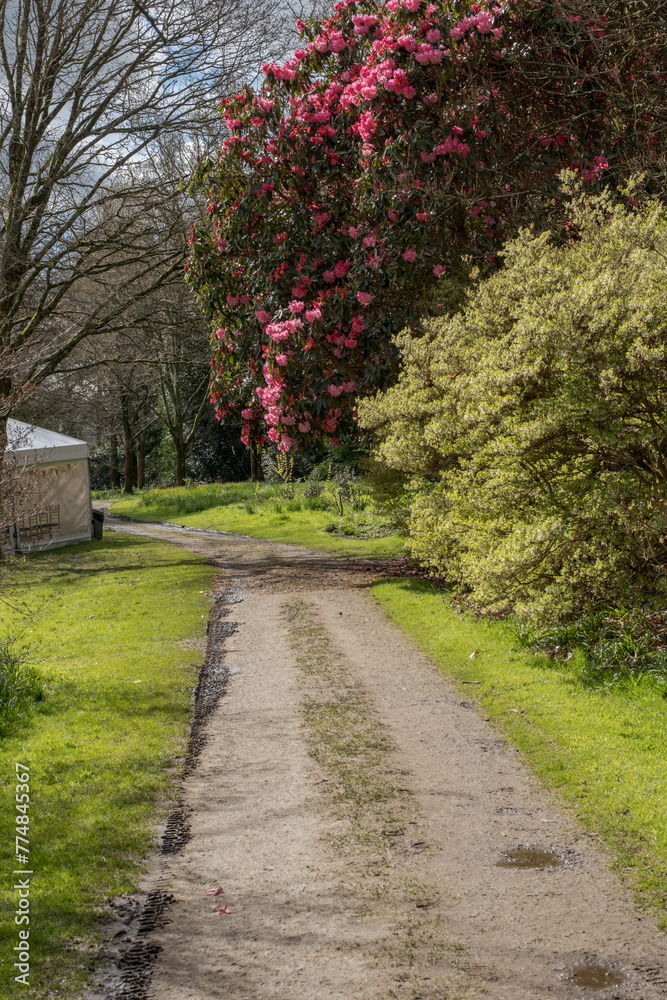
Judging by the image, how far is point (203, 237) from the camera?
16.5m

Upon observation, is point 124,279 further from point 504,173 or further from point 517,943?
point 517,943

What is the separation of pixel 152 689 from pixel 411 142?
862cm

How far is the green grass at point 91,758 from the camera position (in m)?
4.66

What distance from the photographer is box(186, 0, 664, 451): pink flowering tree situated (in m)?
12.1

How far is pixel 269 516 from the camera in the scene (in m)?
26.0

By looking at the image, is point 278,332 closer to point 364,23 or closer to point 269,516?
point 364,23

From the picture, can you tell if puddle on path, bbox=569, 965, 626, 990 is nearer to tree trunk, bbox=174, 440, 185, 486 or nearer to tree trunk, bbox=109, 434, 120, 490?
tree trunk, bbox=174, 440, 185, 486

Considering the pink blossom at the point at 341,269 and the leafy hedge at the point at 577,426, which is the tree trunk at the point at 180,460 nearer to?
the pink blossom at the point at 341,269

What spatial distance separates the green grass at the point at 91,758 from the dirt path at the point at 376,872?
1.06 ft

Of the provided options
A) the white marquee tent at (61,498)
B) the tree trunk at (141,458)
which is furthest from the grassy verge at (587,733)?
the tree trunk at (141,458)

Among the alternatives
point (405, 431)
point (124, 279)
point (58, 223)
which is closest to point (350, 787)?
point (405, 431)

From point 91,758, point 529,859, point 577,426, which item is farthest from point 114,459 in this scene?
point 529,859

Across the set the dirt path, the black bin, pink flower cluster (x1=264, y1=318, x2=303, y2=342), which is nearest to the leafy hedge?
the dirt path

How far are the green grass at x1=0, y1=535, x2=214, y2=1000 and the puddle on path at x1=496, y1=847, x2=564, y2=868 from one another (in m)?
2.30
